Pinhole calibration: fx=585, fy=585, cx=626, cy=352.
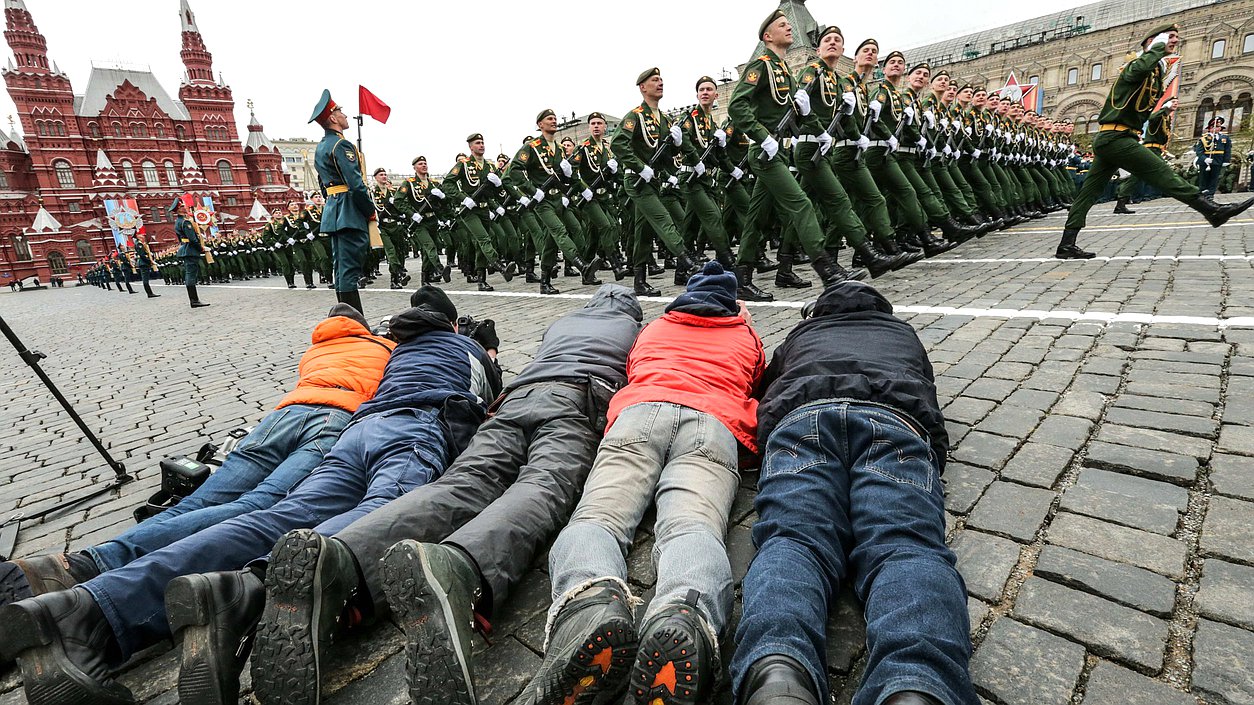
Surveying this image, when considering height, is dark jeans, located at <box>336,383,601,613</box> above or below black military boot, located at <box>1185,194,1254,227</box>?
below

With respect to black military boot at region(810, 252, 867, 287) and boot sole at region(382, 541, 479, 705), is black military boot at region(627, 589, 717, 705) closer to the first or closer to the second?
boot sole at region(382, 541, 479, 705)

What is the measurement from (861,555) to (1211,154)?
23.1 m

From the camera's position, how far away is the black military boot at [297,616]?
146cm

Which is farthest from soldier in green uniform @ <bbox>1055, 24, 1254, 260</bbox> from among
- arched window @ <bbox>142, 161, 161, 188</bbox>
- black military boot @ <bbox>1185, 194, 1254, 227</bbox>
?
arched window @ <bbox>142, 161, 161, 188</bbox>

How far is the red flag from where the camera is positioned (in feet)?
33.0

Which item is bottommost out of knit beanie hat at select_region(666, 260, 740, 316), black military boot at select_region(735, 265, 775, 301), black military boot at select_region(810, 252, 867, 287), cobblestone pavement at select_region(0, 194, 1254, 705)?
cobblestone pavement at select_region(0, 194, 1254, 705)

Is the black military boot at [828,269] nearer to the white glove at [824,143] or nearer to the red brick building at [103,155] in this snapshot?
the white glove at [824,143]

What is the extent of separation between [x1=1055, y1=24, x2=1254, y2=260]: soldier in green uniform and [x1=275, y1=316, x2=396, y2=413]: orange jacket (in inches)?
306

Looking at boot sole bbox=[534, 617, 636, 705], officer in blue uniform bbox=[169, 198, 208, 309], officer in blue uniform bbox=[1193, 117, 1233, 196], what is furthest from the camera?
officer in blue uniform bbox=[1193, 117, 1233, 196]

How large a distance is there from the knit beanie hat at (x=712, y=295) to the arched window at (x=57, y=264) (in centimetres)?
7577

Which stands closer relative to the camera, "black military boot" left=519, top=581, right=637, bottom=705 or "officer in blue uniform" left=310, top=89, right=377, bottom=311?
"black military boot" left=519, top=581, right=637, bottom=705

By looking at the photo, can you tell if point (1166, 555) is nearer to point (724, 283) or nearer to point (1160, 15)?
point (724, 283)

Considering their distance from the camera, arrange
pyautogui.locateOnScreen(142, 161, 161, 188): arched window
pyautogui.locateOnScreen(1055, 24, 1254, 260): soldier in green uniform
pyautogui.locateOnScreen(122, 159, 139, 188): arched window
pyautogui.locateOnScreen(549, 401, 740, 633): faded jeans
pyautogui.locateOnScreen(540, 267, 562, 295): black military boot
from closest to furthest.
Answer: pyautogui.locateOnScreen(549, 401, 740, 633): faded jeans, pyautogui.locateOnScreen(1055, 24, 1254, 260): soldier in green uniform, pyautogui.locateOnScreen(540, 267, 562, 295): black military boot, pyautogui.locateOnScreen(122, 159, 139, 188): arched window, pyautogui.locateOnScreen(142, 161, 161, 188): arched window

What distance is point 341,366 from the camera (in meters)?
3.11
